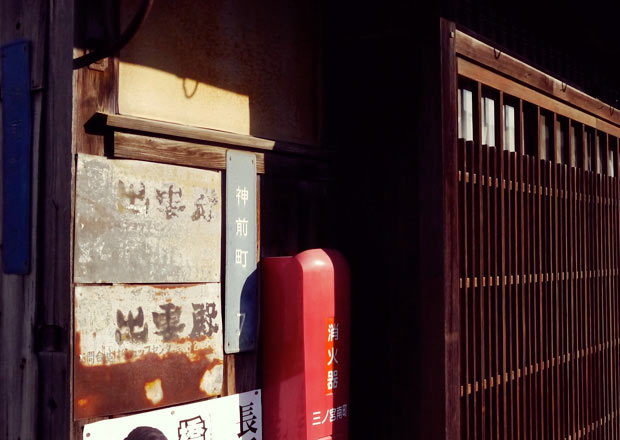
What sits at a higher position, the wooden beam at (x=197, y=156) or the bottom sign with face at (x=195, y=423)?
the wooden beam at (x=197, y=156)

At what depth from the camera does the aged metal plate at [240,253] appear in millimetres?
4730

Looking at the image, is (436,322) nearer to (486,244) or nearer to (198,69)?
(486,244)

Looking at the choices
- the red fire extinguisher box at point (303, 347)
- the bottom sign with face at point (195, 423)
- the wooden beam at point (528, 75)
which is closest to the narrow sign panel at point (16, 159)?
the bottom sign with face at point (195, 423)

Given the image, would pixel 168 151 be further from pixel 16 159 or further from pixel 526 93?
pixel 526 93

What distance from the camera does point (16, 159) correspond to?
3.11 m

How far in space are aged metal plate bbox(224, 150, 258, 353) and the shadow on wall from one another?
0.38 metres

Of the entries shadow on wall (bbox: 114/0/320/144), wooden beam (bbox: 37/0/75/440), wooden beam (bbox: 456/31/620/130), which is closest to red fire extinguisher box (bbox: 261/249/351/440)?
shadow on wall (bbox: 114/0/320/144)

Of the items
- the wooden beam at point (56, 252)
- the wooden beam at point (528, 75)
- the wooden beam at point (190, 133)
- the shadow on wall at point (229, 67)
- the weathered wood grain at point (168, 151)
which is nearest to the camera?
the wooden beam at point (56, 252)

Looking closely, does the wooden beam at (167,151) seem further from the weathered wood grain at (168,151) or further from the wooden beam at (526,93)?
the wooden beam at (526,93)

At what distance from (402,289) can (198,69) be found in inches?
91.5

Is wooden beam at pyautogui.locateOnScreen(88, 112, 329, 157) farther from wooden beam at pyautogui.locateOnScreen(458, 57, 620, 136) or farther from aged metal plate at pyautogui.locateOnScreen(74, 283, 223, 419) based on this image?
wooden beam at pyautogui.locateOnScreen(458, 57, 620, 136)

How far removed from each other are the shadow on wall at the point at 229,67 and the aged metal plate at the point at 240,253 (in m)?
0.38

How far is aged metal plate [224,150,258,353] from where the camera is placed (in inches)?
186

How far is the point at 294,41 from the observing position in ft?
17.9
